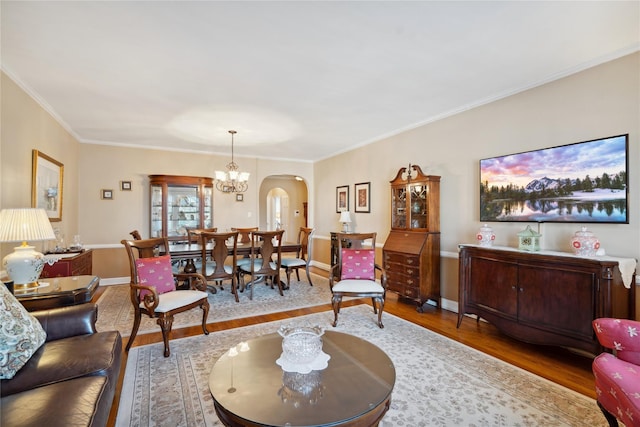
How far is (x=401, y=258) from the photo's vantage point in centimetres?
416

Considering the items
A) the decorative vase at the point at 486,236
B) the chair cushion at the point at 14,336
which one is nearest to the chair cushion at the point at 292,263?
the decorative vase at the point at 486,236

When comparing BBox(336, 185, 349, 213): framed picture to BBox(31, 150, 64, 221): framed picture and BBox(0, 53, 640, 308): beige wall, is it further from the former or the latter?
BBox(31, 150, 64, 221): framed picture

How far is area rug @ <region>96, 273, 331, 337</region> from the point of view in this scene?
11.7 ft

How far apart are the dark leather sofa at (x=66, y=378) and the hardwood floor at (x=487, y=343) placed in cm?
50

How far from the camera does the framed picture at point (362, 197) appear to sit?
5562mm

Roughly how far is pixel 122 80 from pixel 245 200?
12.8 ft

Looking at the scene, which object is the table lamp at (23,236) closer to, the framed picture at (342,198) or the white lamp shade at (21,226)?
the white lamp shade at (21,226)

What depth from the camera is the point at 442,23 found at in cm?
214

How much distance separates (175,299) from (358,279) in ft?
6.84

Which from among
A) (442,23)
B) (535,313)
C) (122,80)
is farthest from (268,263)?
(442,23)

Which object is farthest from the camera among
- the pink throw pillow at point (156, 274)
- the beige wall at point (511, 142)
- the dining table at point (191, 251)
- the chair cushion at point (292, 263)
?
the chair cushion at point (292, 263)

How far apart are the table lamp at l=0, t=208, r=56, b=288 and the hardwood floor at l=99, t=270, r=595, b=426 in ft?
3.38

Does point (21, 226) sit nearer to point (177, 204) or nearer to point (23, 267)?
point (23, 267)

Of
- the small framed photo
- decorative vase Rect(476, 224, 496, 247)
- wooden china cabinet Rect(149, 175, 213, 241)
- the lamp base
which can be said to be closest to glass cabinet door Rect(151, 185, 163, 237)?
wooden china cabinet Rect(149, 175, 213, 241)
